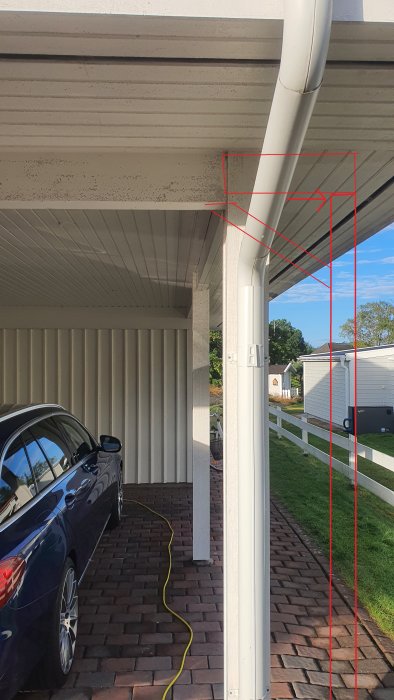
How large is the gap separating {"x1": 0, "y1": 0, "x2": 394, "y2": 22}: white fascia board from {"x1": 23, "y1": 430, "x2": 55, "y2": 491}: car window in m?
2.33

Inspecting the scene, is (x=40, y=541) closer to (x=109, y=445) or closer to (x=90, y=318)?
(x=109, y=445)

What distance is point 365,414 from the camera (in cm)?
1647

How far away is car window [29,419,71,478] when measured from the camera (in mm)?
3412

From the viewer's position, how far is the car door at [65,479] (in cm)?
317

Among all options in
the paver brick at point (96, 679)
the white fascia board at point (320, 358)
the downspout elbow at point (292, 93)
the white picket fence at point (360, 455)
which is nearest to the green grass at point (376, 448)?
the white picket fence at point (360, 455)

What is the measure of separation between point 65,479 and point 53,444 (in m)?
0.29

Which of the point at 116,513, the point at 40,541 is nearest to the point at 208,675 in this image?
the point at 40,541

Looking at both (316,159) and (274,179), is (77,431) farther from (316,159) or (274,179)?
(274,179)

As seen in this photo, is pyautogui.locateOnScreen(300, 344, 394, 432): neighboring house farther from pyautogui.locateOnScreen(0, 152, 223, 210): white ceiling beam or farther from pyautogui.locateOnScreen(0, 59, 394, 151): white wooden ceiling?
pyautogui.locateOnScreen(0, 59, 394, 151): white wooden ceiling

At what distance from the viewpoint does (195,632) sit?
359cm

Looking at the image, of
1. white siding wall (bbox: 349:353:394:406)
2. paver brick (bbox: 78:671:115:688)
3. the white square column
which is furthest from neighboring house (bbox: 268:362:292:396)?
the white square column

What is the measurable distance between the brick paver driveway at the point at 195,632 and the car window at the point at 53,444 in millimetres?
1208

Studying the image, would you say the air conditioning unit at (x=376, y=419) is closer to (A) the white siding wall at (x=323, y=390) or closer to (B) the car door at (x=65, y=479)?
(A) the white siding wall at (x=323, y=390)

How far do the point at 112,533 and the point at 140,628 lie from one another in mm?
2239
